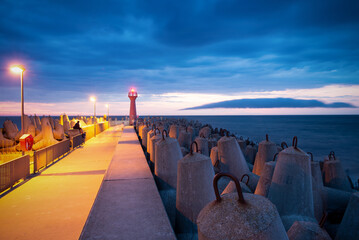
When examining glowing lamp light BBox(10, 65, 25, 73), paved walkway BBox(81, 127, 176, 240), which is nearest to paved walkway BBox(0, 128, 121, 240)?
paved walkway BBox(81, 127, 176, 240)

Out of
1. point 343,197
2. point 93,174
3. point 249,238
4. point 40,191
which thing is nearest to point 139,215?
point 249,238

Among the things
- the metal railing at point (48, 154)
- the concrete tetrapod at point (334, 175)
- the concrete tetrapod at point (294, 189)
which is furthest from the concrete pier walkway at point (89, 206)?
the concrete tetrapod at point (334, 175)

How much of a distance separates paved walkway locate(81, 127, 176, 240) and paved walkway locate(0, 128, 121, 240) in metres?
0.80

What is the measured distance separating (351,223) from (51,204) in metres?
5.72

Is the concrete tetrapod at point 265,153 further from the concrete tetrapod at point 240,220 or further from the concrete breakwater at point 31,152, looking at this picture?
the concrete breakwater at point 31,152

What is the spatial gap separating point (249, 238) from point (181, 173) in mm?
2184

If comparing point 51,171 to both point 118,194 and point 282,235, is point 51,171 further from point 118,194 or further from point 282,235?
point 282,235

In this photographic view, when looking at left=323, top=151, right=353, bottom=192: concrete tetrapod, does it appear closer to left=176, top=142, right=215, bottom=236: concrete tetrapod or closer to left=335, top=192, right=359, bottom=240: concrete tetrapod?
left=335, top=192, right=359, bottom=240: concrete tetrapod

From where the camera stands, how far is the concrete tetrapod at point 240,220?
175cm

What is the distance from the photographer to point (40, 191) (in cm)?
611

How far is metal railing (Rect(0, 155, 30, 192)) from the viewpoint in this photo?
6.01m

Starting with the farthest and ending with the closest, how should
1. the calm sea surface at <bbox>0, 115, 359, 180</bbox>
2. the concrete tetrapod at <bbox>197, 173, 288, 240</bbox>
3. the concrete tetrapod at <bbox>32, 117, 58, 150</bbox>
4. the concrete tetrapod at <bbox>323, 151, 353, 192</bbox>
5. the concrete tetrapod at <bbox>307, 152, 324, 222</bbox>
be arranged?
the calm sea surface at <bbox>0, 115, 359, 180</bbox>, the concrete tetrapod at <bbox>32, 117, 58, 150</bbox>, the concrete tetrapod at <bbox>323, 151, 353, 192</bbox>, the concrete tetrapod at <bbox>307, 152, 324, 222</bbox>, the concrete tetrapod at <bbox>197, 173, 288, 240</bbox>

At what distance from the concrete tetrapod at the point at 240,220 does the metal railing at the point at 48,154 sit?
7.81m

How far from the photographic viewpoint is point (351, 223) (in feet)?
12.1
